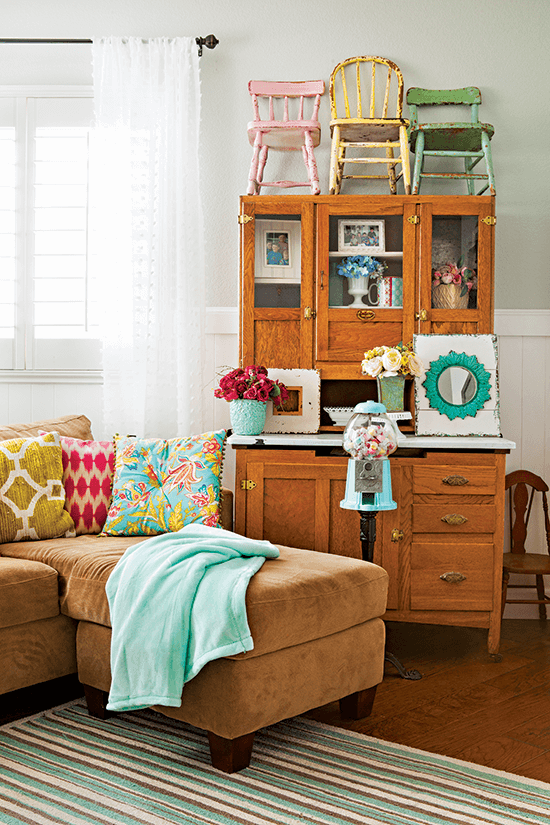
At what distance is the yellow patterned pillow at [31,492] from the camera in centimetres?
282

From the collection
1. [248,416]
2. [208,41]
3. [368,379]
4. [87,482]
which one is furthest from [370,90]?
[87,482]

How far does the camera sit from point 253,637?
2029 mm

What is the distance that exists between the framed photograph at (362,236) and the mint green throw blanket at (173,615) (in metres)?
1.60

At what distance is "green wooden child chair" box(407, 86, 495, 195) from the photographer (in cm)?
343

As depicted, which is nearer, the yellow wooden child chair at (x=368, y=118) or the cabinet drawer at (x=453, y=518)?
the cabinet drawer at (x=453, y=518)

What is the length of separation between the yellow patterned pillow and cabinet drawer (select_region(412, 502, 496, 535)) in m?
1.37

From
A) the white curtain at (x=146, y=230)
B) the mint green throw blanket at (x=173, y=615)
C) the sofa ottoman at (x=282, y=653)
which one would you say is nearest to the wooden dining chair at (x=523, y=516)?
the sofa ottoman at (x=282, y=653)

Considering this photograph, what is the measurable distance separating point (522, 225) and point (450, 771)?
2604 millimetres

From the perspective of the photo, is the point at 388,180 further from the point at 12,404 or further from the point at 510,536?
the point at 12,404

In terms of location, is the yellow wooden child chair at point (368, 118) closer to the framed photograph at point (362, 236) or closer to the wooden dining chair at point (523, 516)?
the framed photograph at point (362, 236)

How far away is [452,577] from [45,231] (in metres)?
2.48

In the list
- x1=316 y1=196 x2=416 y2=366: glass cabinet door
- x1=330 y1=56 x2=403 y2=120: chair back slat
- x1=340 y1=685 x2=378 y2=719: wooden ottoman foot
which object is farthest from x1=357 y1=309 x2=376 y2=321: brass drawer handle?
x1=340 y1=685 x2=378 y2=719: wooden ottoman foot

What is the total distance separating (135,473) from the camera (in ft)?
9.89

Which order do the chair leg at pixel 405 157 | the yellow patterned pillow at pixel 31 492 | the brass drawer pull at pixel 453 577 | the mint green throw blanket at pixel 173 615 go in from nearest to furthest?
the mint green throw blanket at pixel 173 615 < the yellow patterned pillow at pixel 31 492 < the brass drawer pull at pixel 453 577 < the chair leg at pixel 405 157
